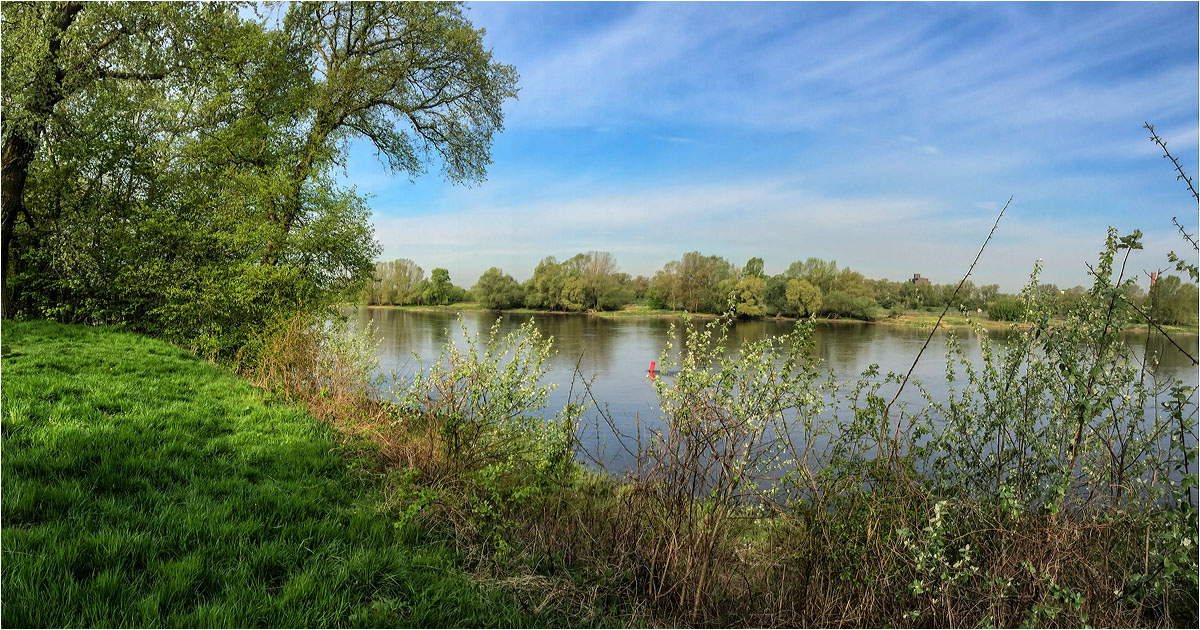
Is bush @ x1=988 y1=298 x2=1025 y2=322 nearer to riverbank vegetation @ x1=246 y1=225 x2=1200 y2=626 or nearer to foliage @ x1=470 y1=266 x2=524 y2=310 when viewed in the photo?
riverbank vegetation @ x1=246 y1=225 x2=1200 y2=626

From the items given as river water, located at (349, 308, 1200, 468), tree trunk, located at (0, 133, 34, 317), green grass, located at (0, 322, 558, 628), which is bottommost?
river water, located at (349, 308, 1200, 468)

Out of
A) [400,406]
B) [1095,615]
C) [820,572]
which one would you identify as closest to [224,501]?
[400,406]

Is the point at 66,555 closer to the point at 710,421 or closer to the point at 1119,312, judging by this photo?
the point at 710,421

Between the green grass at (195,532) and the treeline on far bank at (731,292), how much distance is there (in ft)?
8.02

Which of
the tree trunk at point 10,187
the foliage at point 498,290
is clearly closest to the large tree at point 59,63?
the tree trunk at point 10,187

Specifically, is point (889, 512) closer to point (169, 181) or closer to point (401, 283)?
point (169, 181)

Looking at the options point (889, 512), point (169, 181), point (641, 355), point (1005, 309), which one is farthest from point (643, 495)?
point (641, 355)

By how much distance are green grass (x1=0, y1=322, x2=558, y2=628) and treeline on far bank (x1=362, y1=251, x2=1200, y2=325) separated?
2.45 metres

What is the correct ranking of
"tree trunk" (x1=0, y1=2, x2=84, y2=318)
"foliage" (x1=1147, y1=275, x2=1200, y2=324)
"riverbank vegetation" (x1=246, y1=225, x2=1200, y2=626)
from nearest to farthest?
"riverbank vegetation" (x1=246, y1=225, x2=1200, y2=626), "foliage" (x1=1147, y1=275, x2=1200, y2=324), "tree trunk" (x1=0, y1=2, x2=84, y2=318)

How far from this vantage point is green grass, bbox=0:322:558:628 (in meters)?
2.76

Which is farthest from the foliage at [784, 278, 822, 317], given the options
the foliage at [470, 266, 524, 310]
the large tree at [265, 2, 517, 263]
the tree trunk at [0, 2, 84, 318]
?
the foliage at [470, 266, 524, 310]

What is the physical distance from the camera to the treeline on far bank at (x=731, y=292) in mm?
3768

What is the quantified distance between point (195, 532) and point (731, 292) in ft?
11.6

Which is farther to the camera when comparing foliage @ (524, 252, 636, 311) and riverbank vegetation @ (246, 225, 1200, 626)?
foliage @ (524, 252, 636, 311)
